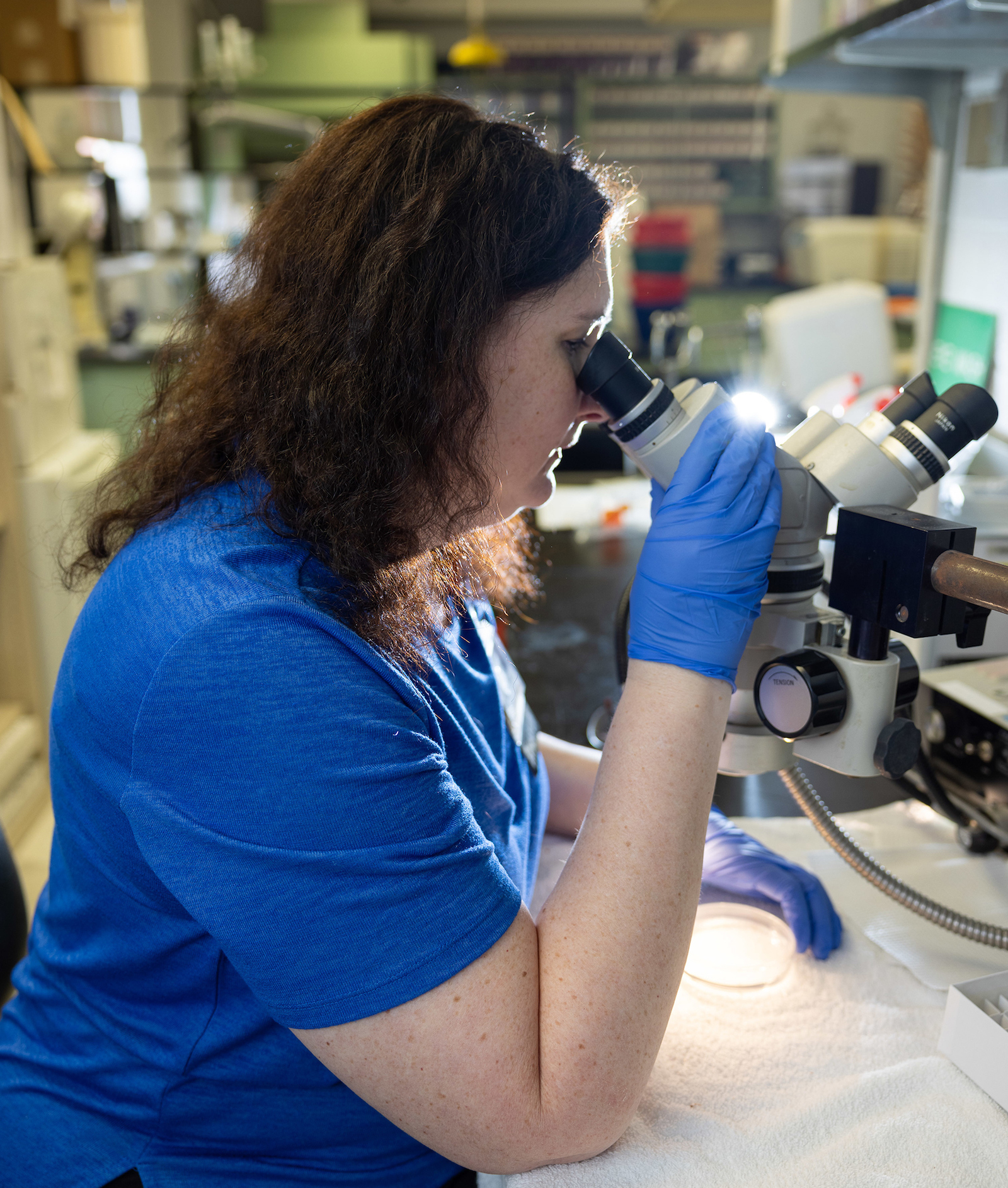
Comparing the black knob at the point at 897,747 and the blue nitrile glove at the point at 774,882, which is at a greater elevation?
the black knob at the point at 897,747

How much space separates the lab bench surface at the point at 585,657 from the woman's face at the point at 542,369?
1.50 ft

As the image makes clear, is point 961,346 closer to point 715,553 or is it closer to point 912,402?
point 912,402

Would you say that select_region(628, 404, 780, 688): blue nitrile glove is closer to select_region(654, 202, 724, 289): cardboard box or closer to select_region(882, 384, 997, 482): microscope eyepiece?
select_region(882, 384, 997, 482): microscope eyepiece

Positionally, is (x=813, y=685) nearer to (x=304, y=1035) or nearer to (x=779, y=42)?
(x=304, y=1035)

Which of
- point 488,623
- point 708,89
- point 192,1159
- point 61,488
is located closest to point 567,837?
point 488,623

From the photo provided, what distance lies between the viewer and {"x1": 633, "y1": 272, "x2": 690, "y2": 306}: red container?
4.49m

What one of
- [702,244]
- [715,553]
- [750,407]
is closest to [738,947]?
[715,553]

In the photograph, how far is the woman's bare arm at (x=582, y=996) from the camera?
700 millimetres

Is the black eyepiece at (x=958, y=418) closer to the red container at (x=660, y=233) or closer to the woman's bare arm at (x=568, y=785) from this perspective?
the woman's bare arm at (x=568, y=785)

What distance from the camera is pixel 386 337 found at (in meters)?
0.82

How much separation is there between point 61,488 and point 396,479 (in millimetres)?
2308

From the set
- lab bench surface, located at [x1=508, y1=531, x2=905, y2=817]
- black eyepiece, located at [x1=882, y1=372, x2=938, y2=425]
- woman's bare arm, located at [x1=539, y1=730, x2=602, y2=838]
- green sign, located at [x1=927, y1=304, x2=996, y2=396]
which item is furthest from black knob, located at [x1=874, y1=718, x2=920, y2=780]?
green sign, located at [x1=927, y1=304, x2=996, y2=396]

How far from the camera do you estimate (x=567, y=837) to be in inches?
48.9

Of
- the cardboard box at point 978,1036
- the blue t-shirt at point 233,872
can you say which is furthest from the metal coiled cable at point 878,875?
the blue t-shirt at point 233,872
